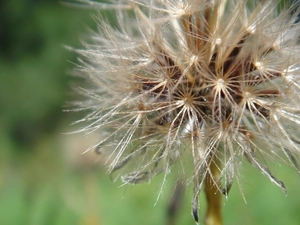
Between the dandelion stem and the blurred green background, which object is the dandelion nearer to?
the dandelion stem

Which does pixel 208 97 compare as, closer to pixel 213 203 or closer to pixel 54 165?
pixel 213 203

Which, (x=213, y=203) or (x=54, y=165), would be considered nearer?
(x=213, y=203)

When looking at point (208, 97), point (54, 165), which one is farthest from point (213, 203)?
point (54, 165)

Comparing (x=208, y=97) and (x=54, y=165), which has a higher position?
(x=54, y=165)

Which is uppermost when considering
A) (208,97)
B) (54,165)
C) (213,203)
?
(54,165)
